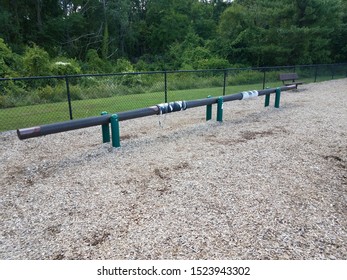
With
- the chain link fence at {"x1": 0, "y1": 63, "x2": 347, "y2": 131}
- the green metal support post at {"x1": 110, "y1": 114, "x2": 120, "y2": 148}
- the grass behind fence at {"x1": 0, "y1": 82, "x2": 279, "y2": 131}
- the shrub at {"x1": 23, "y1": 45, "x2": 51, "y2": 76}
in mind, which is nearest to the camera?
the green metal support post at {"x1": 110, "y1": 114, "x2": 120, "y2": 148}

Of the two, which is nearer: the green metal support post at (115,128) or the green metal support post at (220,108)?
the green metal support post at (115,128)

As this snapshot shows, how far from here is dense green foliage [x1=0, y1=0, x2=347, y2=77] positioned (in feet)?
66.8

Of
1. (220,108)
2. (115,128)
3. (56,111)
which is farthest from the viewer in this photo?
(56,111)

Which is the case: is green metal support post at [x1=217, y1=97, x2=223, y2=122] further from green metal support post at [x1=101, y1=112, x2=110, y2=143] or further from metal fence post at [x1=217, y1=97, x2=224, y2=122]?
green metal support post at [x1=101, y1=112, x2=110, y2=143]

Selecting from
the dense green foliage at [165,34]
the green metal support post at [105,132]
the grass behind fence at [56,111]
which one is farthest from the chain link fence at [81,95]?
the dense green foliage at [165,34]

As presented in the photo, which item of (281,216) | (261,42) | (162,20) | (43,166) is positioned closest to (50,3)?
(162,20)

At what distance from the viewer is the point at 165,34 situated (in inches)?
1378

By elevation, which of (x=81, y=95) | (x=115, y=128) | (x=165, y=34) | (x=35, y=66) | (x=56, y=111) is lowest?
(x=56, y=111)

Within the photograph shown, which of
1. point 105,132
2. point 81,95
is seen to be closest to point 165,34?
point 81,95

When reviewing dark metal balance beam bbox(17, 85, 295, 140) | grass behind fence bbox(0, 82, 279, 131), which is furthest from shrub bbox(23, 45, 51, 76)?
dark metal balance beam bbox(17, 85, 295, 140)

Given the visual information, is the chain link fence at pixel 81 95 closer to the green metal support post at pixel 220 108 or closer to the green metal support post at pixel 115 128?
the green metal support post at pixel 115 128

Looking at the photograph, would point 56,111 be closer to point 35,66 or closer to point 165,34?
point 35,66

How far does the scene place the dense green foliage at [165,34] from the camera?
20375 mm

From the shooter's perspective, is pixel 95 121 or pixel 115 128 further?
pixel 115 128
